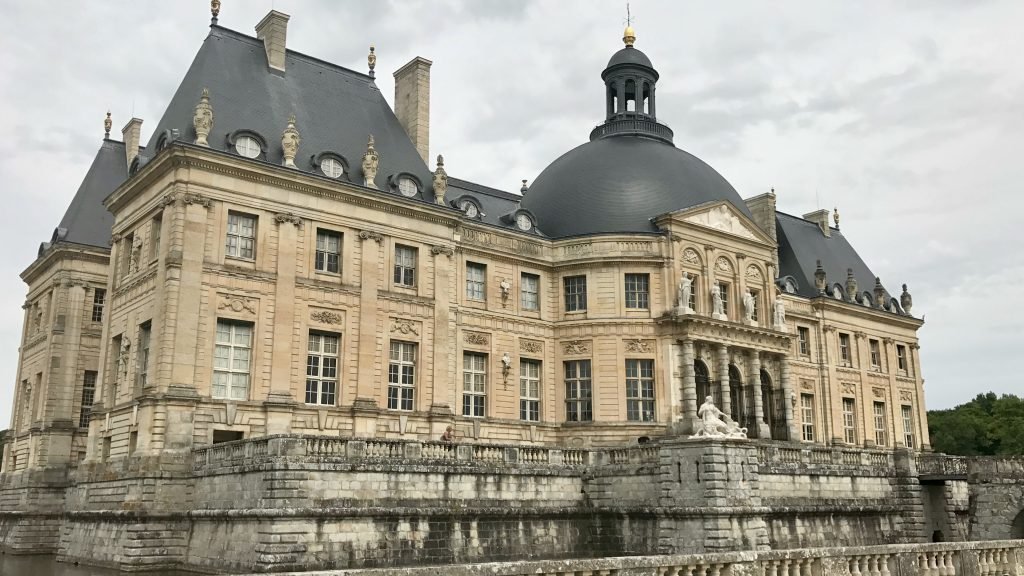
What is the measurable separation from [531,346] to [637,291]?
5.25 meters

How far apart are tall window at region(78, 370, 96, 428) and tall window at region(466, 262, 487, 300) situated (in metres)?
18.1

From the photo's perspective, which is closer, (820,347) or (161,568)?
(161,568)

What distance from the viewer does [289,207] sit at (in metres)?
33.3

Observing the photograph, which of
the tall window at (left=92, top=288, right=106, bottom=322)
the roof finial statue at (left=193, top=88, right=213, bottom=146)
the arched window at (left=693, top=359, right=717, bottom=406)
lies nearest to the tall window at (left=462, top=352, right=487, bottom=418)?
the arched window at (left=693, top=359, right=717, bottom=406)

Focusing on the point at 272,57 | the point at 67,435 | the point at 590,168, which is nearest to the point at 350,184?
the point at 272,57

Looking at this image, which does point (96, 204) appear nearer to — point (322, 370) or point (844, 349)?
point (322, 370)

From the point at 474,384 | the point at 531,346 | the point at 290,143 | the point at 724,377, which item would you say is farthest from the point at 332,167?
the point at 724,377

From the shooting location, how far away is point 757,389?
4262 centimetres

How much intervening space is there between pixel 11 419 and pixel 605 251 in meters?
31.0

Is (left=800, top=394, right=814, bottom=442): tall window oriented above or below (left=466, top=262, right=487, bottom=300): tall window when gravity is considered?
below

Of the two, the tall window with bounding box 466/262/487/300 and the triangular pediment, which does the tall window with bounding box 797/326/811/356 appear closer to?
the triangular pediment

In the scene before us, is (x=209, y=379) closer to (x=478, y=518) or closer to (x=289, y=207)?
(x=289, y=207)

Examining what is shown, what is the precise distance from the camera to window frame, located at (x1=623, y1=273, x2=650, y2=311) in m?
40.7

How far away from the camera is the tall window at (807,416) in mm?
51938
